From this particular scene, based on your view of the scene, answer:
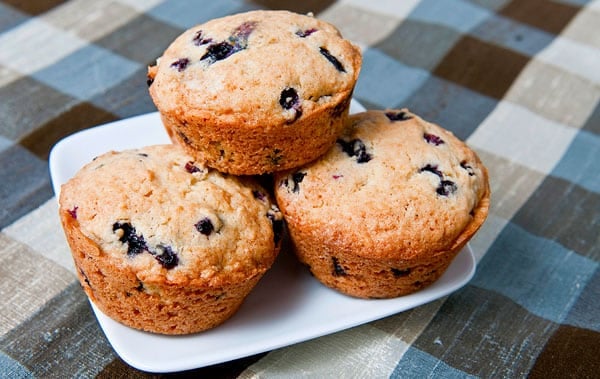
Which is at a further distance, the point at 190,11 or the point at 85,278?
the point at 190,11

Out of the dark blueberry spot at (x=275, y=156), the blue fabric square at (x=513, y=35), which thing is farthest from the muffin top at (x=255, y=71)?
the blue fabric square at (x=513, y=35)

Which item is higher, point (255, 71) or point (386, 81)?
point (255, 71)

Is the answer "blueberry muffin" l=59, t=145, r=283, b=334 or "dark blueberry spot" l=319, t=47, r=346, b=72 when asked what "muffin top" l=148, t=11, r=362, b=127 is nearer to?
"dark blueberry spot" l=319, t=47, r=346, b=72

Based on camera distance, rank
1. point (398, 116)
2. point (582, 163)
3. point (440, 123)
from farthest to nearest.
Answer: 1. point (440, 123)
2. point (582, 163)
3. point (398, 116)

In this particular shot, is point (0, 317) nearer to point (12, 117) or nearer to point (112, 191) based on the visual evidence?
point (112, 191)

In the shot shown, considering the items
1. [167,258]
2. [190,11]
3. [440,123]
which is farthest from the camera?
[190,11]

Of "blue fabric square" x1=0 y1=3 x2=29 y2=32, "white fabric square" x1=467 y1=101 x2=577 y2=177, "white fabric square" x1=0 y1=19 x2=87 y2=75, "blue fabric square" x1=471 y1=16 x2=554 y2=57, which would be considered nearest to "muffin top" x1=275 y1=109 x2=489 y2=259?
"white fabric square" x1=467 y1=101 x2=577 y2=177

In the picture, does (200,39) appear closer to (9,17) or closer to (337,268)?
(337,268)

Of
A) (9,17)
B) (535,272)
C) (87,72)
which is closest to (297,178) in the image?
(535,272)
